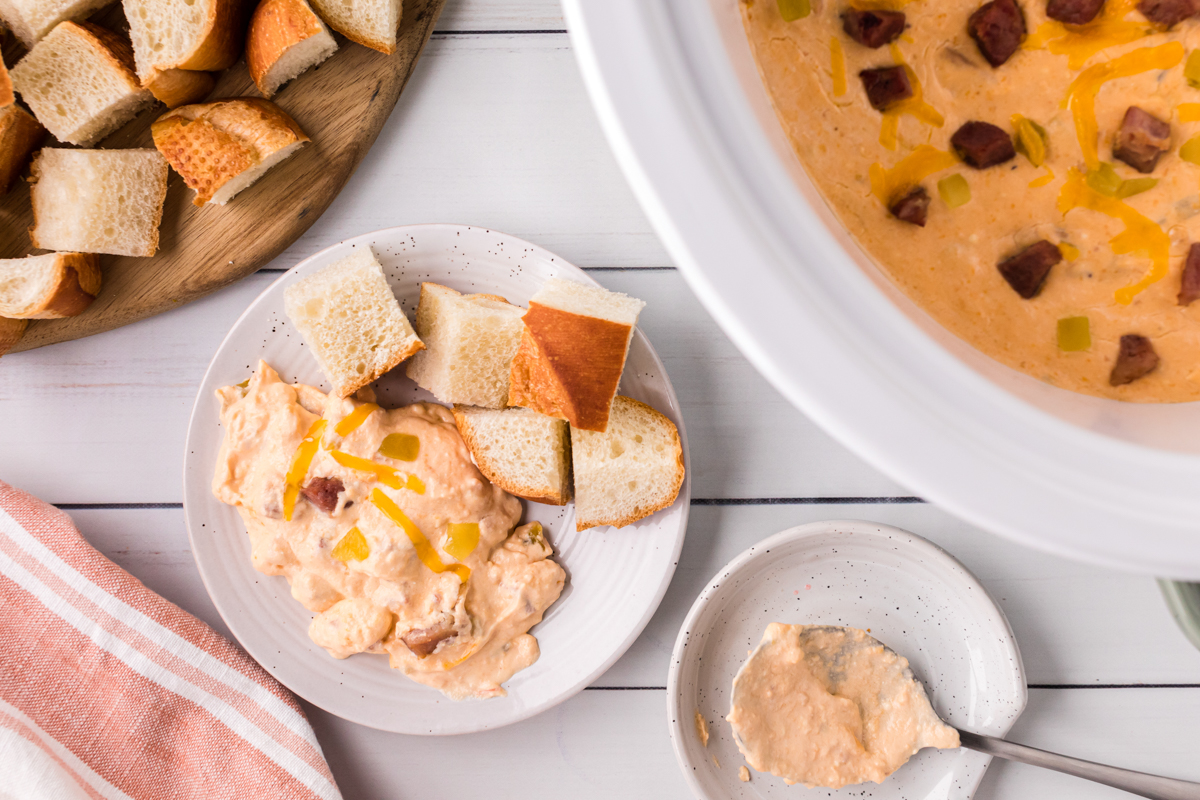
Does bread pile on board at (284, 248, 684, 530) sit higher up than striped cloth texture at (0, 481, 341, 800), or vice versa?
bread pile on board at (284, 248, 684, 530)

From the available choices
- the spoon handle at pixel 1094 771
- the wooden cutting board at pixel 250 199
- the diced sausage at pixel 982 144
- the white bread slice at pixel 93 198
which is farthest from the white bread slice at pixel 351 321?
the spoon handle at pixel 1094 771

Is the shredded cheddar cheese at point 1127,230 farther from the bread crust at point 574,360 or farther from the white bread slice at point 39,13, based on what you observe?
the white bread slice at point 39,13

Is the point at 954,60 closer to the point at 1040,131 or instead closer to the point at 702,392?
the point at 1040,131

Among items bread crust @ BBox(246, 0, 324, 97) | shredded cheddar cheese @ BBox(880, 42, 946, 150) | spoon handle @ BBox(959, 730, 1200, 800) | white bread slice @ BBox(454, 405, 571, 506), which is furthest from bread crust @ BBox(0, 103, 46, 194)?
spoon handle @ BBox(959, 730, 1200, 800)

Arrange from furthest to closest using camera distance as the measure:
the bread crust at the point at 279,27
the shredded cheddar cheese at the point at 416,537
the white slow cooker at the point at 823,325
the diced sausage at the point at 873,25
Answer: the shredded cheddar cheese at the point at 416,537 < the bread crust at the point at 279,27 < the diced sausage at the point at 873,25 < the white slow cooker at the point at 823,325

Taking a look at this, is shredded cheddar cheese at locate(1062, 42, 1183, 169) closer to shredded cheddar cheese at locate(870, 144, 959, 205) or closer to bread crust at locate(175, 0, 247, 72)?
shredded cheddar cheese at locate(870, 144, 959, 205)

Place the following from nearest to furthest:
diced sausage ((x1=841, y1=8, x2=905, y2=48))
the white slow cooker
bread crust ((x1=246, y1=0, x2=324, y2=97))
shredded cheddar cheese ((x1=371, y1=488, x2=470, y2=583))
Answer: the white slow cooker → diced sausage ((x1=841, y1=8, x2=905, y2=48)) → bread crust ((x1=246, y1=0, x2=324, y2=97)) → shredded cheddar cheese ((x1=371, y1=488, x2=470, y2=583))
